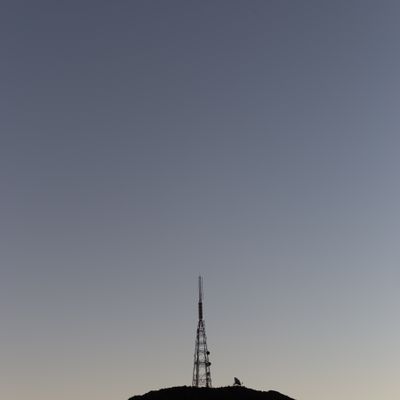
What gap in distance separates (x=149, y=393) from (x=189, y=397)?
5561 millimetres

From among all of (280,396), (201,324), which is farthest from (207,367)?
(280,396)

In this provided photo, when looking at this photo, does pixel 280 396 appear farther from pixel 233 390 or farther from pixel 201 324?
pixel 201 324

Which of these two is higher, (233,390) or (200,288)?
(200,288)

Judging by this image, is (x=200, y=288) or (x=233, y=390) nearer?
(x=233, y=390)

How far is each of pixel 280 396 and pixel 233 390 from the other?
602 centimetres

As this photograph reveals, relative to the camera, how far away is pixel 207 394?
7975 cm

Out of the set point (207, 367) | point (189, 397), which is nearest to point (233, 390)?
point (189, 397)

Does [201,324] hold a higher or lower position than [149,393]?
higher

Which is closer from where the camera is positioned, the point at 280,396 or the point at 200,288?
the point at 280,396

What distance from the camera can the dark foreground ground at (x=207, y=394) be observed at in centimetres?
7931

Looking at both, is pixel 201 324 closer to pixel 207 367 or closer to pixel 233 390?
pixel 207 367

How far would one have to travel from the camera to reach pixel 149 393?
8262 centimetres

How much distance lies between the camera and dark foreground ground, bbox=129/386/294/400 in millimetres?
79312

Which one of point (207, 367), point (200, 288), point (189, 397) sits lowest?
point (189, 397)
